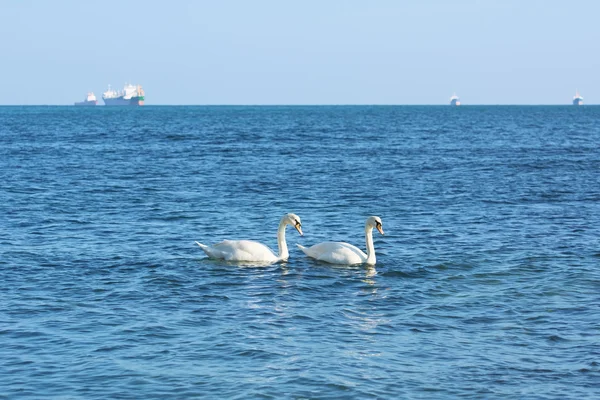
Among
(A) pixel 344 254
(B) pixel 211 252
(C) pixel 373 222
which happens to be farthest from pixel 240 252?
(C) pixel 373 222

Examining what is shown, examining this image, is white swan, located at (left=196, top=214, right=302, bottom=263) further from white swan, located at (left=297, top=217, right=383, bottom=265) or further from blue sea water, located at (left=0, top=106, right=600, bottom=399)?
white swan, located at (left=297, top=217, right=383, bottom=265)

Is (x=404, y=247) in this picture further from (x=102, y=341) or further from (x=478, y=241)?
(x=102, y=341)

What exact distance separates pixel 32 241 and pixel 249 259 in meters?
5.23

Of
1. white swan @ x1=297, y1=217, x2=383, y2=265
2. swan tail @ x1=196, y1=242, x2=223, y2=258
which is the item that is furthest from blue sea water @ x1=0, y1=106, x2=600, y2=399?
white swan @ x1=297, y1=217, x2=383, y2=265

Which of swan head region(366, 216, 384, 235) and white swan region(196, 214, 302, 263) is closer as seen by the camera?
white swan region(196, 214, 302, 263)

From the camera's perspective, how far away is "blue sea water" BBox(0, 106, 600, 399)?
36.3 feet

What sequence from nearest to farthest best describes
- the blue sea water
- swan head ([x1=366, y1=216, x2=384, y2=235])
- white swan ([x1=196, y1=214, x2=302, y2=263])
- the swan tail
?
the blue sea water
white swan ([x1=196, y1=214, x2=302, y2=263])
the swan tail
swan head ([x1=366, y1=216, x2=384, y2=235])

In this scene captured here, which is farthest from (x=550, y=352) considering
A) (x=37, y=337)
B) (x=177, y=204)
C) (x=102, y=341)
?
(x=177, y=204)

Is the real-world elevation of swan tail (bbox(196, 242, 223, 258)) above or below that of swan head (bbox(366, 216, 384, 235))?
below

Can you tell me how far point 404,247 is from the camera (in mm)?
20438

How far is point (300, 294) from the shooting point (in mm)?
15602

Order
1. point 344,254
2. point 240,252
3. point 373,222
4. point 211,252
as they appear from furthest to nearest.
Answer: point 373,222
point 211,252
point 344,254
point 240,252

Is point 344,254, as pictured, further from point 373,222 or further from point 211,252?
point 211,252

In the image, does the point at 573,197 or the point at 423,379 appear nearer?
the point at 423,379
